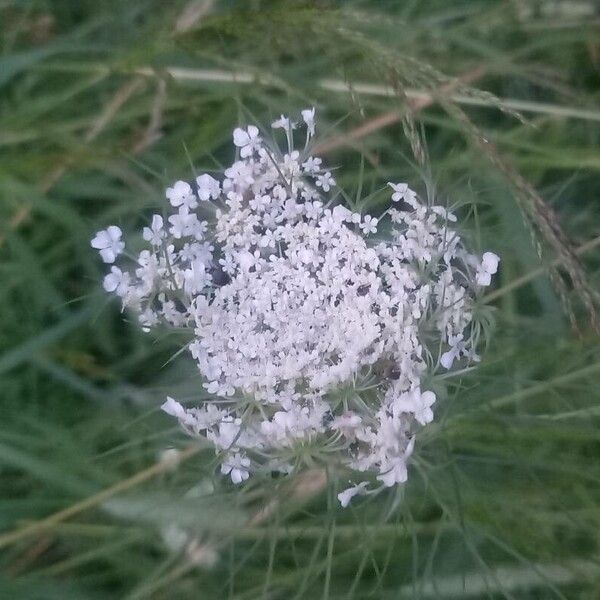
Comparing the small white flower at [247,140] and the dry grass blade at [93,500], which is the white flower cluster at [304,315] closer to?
the small white flower at [247,140]

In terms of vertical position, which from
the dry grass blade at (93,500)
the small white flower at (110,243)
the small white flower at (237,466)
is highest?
the small white flower at (110,243)

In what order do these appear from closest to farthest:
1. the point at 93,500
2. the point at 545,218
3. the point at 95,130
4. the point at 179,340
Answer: the point at 545,218 < the point at 179,340 < the point at 93,500 < the point at 95,130

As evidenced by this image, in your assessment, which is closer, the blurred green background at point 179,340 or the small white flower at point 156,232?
the small white flower at point 156,232

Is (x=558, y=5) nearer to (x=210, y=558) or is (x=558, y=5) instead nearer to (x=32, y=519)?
(x=210, y=558)

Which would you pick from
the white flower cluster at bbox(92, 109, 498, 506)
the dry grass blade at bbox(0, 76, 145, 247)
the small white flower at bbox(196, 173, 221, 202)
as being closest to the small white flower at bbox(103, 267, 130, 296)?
the white flower cluster at bbox(92, 109, 498, 506)

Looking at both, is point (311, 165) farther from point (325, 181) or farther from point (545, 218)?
point (545, 218)

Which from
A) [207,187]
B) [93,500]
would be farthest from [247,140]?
[93,500]

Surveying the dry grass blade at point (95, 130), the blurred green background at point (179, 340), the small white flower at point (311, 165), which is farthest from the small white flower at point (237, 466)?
the dry grass blade at point (95, 130)
